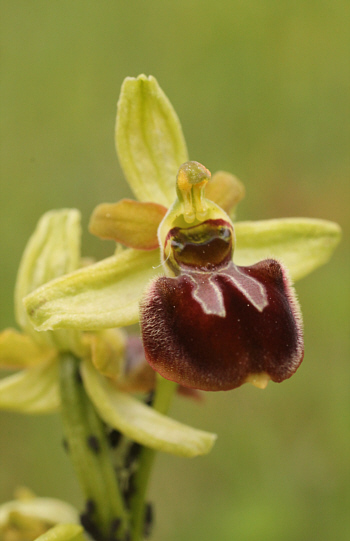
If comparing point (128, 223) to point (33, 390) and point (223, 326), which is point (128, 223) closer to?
point (223, 326)

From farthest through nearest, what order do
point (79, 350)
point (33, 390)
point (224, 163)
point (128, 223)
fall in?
point (224, 163) < point (33, 390) < point (79, 350) < point (128, 223)

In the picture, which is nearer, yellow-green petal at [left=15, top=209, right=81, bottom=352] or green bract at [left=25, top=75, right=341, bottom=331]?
green bract at [left=25, top=75, right=341, bottom=331]

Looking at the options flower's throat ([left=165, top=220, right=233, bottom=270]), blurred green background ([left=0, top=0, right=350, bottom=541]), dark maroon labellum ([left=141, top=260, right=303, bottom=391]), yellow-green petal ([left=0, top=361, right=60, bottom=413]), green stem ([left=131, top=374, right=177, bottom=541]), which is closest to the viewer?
dark maroon labellum ([left=141, top=260, right=303, bottom=391])

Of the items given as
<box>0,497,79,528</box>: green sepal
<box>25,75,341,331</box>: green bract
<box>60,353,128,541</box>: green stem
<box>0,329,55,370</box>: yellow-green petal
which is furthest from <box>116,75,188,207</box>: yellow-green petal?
<box>0,497,79,528</box>: green sepal

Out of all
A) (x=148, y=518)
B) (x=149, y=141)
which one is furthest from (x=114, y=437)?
(x=149, y=141)

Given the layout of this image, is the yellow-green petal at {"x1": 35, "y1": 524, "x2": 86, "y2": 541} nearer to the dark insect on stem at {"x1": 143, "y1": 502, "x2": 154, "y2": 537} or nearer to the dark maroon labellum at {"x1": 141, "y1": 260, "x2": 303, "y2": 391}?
the dark insect on stem at {"x1": 143, "y1": 502, "x2": 154, "y2": 537}

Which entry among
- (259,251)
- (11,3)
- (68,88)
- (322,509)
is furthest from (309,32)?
(259,251)

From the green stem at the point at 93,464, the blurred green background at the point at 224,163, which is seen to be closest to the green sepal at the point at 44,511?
the green stem at the point at 93,464
